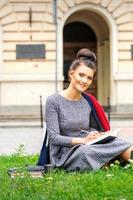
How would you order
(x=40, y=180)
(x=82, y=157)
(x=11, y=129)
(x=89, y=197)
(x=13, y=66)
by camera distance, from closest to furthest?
(x=89, y=197) → (x=40, y=180) → (x=82, y=157) → (x=11, y=129) → (x=13, y=66)

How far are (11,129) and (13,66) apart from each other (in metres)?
6.89

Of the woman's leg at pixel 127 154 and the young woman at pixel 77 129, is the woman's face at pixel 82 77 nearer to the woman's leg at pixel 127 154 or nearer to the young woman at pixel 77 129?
the young woman at pixel 77 129

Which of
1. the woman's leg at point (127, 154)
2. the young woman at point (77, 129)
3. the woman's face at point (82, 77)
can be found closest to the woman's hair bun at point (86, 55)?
the young woman at point (77, 129)

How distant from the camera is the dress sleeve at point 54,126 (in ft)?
24.5

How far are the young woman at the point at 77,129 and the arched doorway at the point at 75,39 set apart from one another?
78.4 feet

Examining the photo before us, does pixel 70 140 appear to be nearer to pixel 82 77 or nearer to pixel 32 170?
pixel 32 170

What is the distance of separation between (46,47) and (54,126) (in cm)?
2100

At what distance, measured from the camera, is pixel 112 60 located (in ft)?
96.2

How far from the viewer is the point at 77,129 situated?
7.75 metres

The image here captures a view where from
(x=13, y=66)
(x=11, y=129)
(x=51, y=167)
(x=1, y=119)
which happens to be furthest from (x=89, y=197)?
(x=13, y=66)

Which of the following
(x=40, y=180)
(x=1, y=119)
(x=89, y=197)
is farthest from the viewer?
(x=1, y=119)

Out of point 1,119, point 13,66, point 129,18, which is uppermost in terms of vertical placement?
point 129,18

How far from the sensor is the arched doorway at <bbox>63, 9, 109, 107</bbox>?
30766mm

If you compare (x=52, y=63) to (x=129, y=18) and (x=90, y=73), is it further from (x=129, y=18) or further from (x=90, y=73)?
(x=90, y=73)
